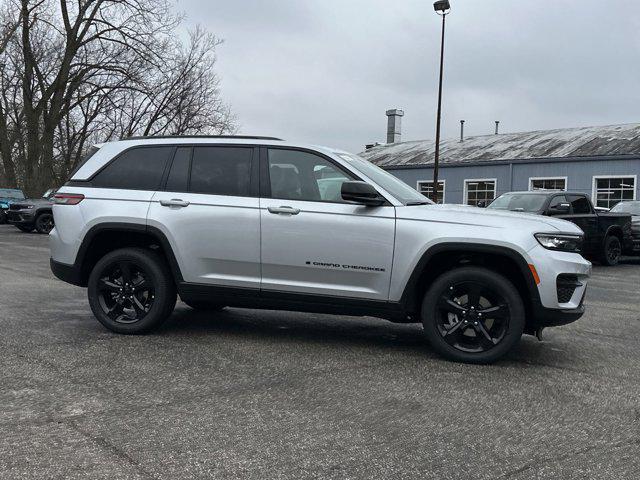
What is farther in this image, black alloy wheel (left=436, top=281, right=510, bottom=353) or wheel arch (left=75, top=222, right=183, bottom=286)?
wheel arch (left=75, top=222, right=183, bottom=286)

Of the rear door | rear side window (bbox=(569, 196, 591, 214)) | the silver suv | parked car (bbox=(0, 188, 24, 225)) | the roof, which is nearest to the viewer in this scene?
the silver suv

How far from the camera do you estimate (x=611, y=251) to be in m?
16.3

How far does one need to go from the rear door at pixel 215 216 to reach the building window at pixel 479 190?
25.5 m

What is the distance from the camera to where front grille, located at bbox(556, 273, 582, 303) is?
5035 mm

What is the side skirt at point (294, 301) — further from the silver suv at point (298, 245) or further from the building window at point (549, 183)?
the building window at point (549, 183)

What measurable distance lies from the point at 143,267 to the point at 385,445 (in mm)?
3214

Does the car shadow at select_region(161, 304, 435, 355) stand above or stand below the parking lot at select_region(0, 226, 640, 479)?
below

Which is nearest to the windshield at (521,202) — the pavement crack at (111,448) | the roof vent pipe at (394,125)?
the pavement crack at (111,448)

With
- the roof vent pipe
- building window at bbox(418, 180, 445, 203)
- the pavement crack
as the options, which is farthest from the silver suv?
the roof vent pipe

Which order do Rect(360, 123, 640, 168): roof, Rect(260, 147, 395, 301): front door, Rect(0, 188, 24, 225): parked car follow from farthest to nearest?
1. Rect(0, 188, 24, 225): parked car
2. Rect(360, 123, 640, 168): roof
3. Rect(260, 147, 395, 301): front door

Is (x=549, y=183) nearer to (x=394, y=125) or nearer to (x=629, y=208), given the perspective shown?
(x=629, y=208)

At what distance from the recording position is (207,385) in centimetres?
437

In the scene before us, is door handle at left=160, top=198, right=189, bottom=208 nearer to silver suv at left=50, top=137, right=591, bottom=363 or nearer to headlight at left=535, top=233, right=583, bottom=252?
silver suv at left=50, top=137, right=591, bottom=363

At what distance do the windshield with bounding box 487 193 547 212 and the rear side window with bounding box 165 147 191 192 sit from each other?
31.6 feet
